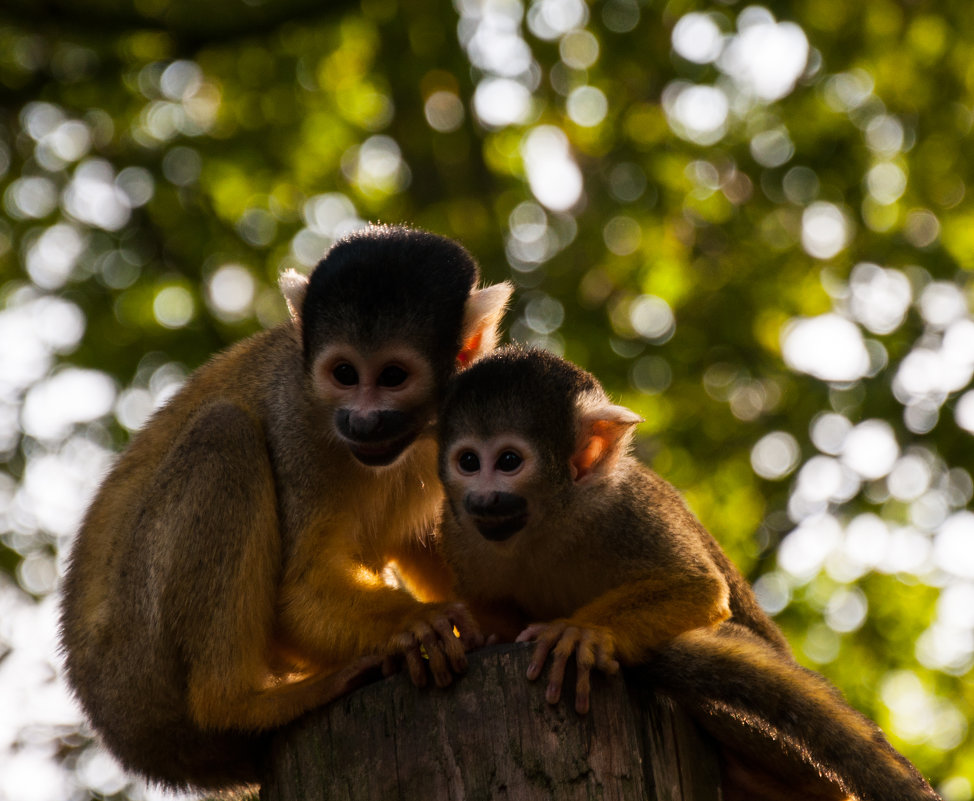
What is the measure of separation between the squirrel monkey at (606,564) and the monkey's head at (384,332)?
17cm

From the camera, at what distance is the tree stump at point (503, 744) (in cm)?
264

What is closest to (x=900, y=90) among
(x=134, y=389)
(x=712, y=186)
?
(x=712, y=186)

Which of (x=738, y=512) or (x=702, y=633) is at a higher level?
(x=702, y=633)

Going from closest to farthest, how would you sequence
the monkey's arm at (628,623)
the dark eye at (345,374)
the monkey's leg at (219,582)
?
the monkey's arm at (628,623) < the monkey's leg at (219,582) < the dark eye at (345,374)

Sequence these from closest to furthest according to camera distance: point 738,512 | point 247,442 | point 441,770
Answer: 1. point 441,770
2. point 247,442
3. point 738,512

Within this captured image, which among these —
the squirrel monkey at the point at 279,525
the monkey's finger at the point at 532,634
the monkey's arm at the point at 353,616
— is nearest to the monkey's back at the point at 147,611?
the squirrel monkey at the point at 279,525

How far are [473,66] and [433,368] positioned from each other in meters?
5.59

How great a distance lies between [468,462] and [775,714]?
4.34 ft

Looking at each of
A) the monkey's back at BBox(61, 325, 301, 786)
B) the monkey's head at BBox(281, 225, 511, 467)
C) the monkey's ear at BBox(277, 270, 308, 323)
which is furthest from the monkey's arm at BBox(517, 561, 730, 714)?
the monkey's ear at BBox(277, 270, 308, 323)

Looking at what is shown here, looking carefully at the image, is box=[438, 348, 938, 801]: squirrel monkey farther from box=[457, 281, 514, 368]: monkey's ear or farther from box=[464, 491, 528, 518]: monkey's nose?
box=[457, 281, 514, 368]: monkey's ear

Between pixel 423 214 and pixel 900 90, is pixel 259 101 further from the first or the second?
pixel 900 90

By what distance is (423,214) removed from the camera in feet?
29.4

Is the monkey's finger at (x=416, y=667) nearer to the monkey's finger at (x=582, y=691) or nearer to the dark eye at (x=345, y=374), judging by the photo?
the monkey's finger at (x=582, y=691)

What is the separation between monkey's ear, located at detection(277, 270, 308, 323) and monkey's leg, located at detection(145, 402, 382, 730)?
26.2 inches
